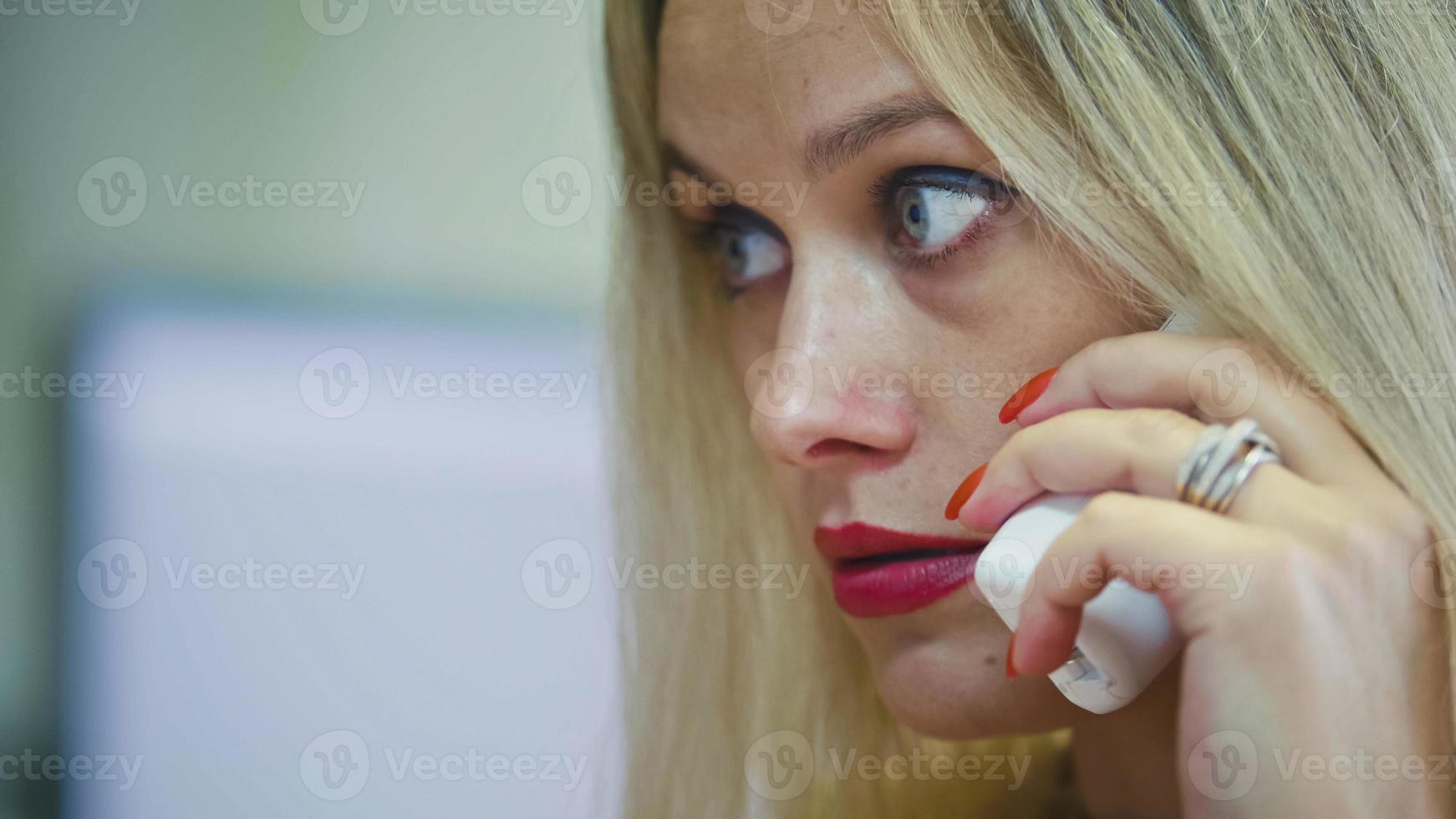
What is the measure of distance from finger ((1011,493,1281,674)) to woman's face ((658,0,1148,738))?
0.65 feet

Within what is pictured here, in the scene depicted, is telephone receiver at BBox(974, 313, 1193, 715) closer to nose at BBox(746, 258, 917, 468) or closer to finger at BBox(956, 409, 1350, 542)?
finger at BBox(956, 409, 1350, 542)

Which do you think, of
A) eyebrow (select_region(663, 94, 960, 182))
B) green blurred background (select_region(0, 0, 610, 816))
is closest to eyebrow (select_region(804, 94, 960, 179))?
eyebrow (select_region(663, 94, 960, 182))

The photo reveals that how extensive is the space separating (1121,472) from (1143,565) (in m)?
0.07

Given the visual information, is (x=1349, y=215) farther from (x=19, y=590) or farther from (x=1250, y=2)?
(x=19, y=590)

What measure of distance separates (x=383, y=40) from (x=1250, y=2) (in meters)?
1.51

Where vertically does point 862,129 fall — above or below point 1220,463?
above

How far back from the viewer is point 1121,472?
665mm

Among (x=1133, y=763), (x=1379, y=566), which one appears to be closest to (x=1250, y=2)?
Result: (x=1379, y=566)

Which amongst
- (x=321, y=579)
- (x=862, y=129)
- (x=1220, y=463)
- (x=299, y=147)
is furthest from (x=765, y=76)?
(x=299, y=147)

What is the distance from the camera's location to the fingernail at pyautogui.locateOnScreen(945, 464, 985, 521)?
763 millimetres

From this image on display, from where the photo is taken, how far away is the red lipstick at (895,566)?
2.90 feet

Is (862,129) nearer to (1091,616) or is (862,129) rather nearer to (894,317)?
(894,317)

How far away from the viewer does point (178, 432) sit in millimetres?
1432

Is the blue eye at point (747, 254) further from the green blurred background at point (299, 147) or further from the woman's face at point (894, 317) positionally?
the green blurred background at point (299, 147)
